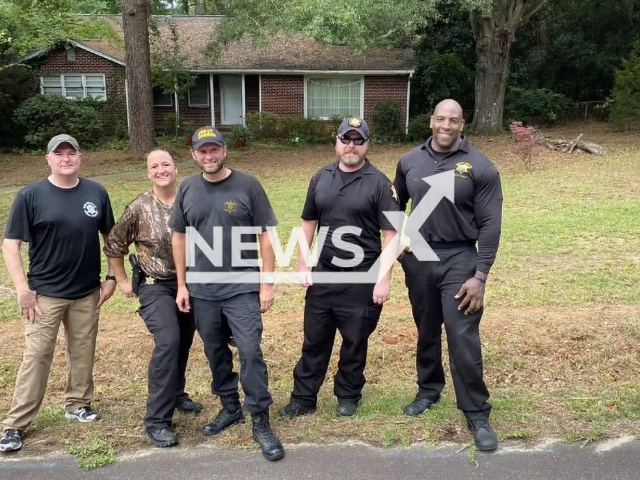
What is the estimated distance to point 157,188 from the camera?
3969mm

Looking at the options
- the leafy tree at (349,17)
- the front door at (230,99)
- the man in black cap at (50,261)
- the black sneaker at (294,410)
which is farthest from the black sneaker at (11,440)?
the front door at (230,99)

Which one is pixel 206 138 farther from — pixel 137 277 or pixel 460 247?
pixel 460 247

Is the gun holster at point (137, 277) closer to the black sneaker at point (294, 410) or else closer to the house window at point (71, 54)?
the black sneaker at point (294, 410)

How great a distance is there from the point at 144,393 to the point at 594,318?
3.88 meters

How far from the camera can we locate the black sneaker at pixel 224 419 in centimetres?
387

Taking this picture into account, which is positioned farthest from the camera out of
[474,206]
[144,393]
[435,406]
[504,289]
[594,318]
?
[504,289]

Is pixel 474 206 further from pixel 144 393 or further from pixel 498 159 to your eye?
pixel 498 159

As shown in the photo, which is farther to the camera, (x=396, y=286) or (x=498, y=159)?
(x=498, y=159)

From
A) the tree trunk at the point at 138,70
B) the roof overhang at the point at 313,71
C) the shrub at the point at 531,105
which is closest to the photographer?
the tree trunk at the point at 138,70

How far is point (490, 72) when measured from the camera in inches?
921

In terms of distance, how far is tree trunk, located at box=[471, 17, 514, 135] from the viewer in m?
22.7

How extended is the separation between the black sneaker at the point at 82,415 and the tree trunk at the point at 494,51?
20478 millimetres

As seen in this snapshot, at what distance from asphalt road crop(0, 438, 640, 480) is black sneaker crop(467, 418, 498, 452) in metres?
0.05

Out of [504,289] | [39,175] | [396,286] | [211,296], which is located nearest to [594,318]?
[504,289]
